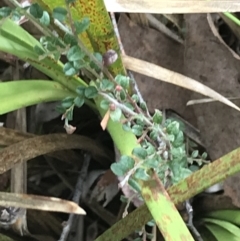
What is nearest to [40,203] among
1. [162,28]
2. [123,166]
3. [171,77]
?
[123,166]

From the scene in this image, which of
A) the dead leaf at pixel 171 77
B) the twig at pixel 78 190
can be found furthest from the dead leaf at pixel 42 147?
the dead leaf at pixel 171 77

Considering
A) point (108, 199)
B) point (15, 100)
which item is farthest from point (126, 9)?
point (108, 199)

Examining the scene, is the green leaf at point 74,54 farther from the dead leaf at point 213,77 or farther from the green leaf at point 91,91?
the dead leaf at point 213,77

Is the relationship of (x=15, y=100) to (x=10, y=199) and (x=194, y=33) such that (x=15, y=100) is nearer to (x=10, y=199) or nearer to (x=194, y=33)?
(x=10, y=199)

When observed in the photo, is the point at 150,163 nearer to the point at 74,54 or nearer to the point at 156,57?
the point at 74,54

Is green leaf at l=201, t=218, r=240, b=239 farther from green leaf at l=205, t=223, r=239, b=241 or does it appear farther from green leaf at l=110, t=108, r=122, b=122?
green leaf at l=110, t=108, r=122, b=122

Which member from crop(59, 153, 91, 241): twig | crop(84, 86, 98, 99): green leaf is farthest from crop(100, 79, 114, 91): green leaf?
crop(59, 153, 91, 241): twig
